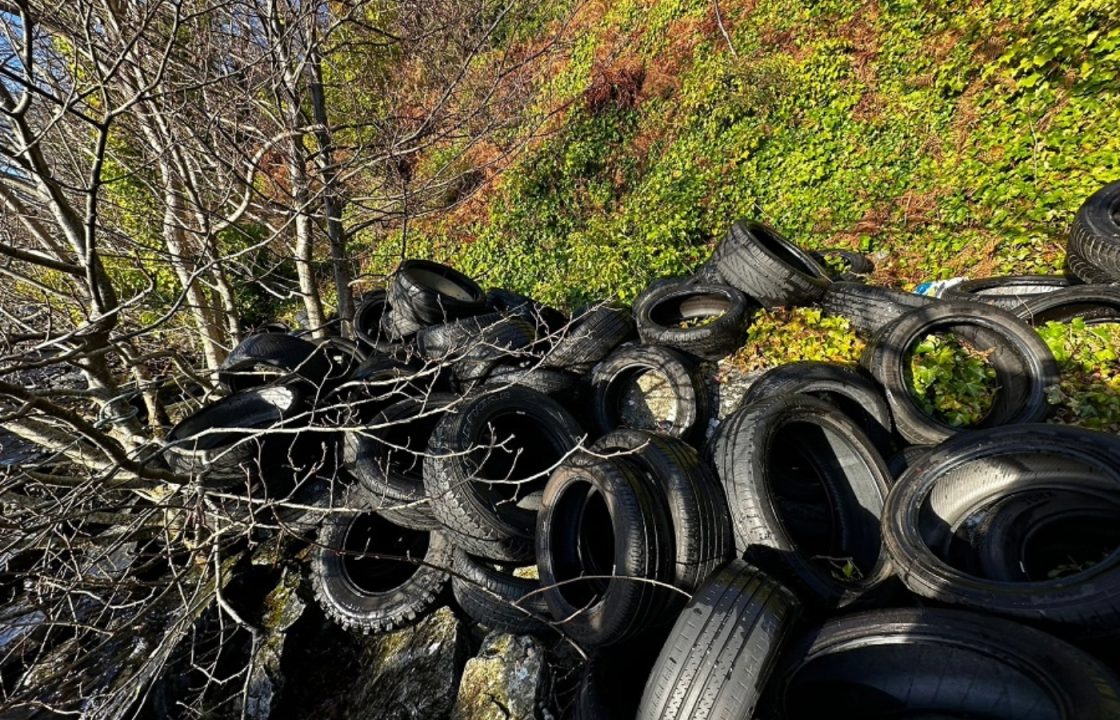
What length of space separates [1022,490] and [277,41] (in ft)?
19.7

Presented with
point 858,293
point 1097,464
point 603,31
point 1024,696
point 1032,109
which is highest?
point 603,31

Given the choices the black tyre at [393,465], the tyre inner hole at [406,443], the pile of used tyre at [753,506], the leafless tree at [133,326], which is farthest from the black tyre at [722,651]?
the tyre inner hole at [406,443]

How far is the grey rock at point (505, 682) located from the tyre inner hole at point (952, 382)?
3332mm

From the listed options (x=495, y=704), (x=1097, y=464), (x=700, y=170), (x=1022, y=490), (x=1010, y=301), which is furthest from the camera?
(x=700, y=170)

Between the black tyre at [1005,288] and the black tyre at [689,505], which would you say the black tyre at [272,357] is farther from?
the black tyre at [1005,288]

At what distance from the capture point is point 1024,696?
1.85 m

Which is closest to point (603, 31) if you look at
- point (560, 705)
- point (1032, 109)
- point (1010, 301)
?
point (1032, 109)

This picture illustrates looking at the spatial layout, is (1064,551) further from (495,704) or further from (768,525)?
(495,704)

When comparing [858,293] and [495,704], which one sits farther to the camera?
[858,293]

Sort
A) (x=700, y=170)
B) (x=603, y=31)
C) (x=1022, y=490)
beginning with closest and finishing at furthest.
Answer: (x=1022, y=490)
(x=700, y=170)
(x=603, y=31)

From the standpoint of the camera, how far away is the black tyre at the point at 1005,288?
4.12 m

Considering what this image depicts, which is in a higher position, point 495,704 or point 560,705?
point 495,704

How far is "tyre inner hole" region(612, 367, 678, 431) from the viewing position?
4.90 metres

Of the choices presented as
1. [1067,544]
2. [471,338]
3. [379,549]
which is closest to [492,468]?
[471,338]
